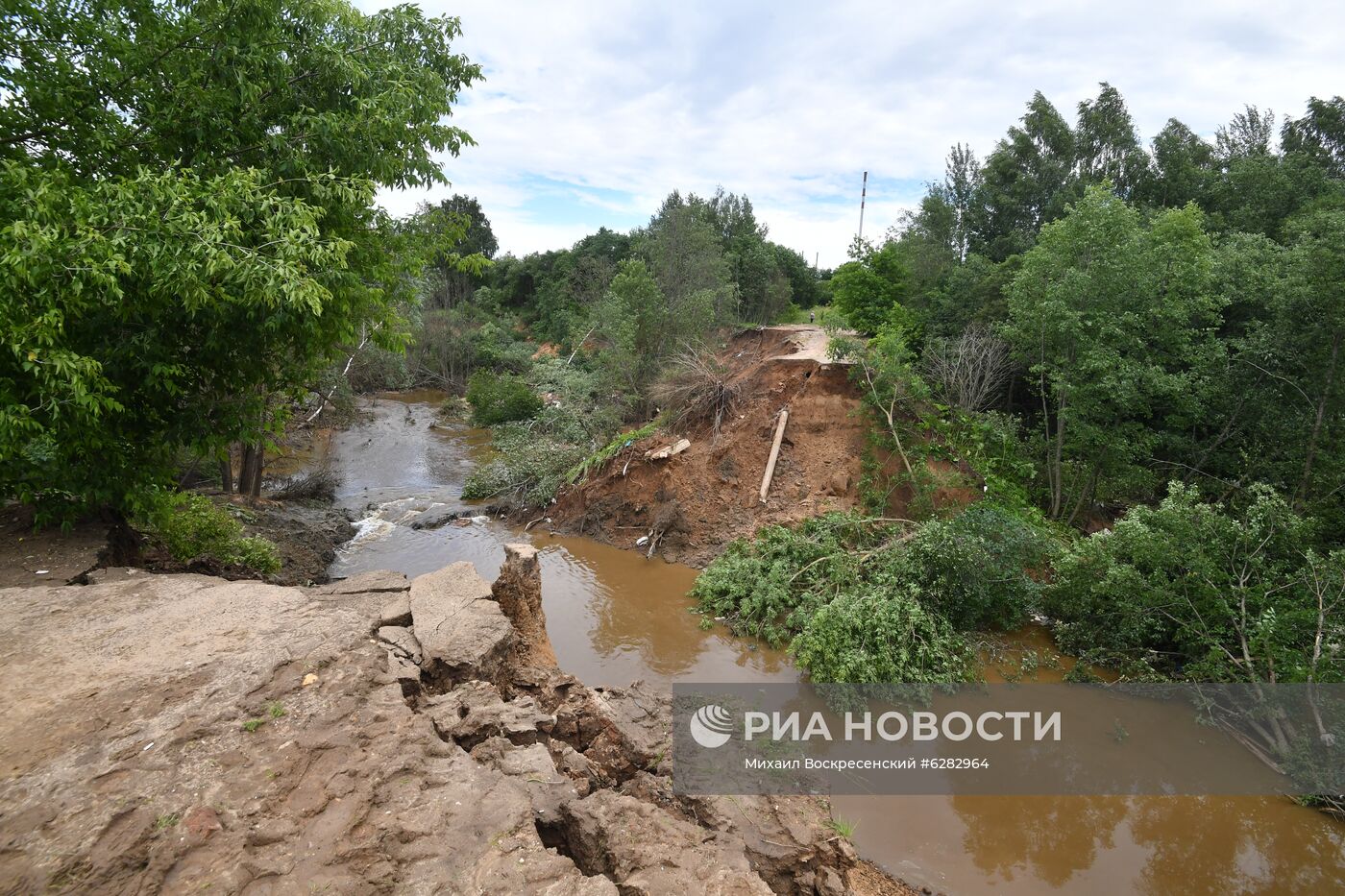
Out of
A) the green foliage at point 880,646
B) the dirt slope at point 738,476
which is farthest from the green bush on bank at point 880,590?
the dirt slope at point 738,476

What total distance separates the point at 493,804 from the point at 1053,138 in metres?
25.6

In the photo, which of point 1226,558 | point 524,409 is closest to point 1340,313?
point 1226,558

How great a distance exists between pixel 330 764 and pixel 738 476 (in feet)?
29.4

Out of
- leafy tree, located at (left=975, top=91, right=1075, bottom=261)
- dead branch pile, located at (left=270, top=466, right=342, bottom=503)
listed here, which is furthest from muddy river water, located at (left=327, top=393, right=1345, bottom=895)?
leafy tree, located at (left=975, top=91, right=1075, bottom=261)

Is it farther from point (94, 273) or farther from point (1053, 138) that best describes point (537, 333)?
point (94, 273)

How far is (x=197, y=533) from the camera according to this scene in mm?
6355

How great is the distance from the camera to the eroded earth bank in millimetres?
2557

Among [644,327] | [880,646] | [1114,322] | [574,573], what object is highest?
[644,327]

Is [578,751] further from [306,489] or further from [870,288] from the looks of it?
[870,288]

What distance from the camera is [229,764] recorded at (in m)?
2.98

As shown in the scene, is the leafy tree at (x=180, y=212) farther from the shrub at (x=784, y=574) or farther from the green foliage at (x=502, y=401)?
the green foliage at (x=502, y=401)

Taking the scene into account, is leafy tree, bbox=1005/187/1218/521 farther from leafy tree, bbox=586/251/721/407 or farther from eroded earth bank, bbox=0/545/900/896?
leafy tree, bbox=586/251/721/407

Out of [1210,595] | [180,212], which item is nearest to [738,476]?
[1210,595]

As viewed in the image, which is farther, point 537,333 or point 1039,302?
point 537,333
